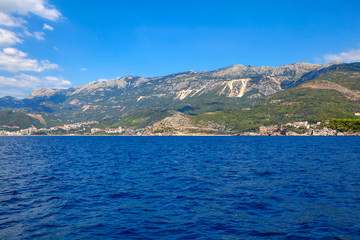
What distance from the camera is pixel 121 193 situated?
3484cm

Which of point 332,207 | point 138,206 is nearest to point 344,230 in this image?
point 332,207

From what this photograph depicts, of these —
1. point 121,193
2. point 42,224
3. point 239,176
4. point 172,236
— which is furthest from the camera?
point 239,176

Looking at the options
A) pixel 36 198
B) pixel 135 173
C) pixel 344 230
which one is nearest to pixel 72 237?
pixel 36 198

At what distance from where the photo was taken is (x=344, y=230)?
2091 centimetres

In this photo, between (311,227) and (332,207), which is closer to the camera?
(311,227)

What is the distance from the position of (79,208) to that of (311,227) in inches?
958

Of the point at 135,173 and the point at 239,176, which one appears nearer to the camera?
the point at 239,176

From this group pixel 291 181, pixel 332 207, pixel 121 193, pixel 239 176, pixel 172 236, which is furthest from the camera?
pixel 239 176

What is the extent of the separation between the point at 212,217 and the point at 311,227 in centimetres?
899

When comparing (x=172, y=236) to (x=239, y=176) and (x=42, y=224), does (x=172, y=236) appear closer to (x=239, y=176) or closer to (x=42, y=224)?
(x=42, y=224)

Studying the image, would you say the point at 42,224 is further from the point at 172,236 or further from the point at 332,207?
the point at 332,207

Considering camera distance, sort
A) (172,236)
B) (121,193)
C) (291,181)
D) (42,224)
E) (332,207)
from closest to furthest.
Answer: (172,236)
(42,224)
(332,207)
(121,193)
(291,181)

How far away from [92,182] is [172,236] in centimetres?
2685

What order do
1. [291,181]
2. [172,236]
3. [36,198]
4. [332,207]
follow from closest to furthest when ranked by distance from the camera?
[172,236] → [332,207] → [36,198] → [291,181]
